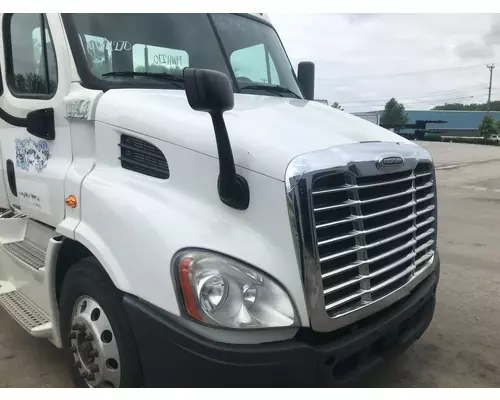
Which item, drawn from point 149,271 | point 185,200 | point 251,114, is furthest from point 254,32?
point 149,271

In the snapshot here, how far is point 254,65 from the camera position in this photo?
3787 mm

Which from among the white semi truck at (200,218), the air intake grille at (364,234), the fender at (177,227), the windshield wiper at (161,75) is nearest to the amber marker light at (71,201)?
the white semi truck at (200,218)

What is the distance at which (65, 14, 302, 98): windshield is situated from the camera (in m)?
3.00

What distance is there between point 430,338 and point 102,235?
2879mm

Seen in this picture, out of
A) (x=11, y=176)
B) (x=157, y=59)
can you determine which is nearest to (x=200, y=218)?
(x=157, y=59)

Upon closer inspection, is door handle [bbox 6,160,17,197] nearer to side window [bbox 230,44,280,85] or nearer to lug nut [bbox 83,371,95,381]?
lug nut [bbox 83,371,95,381]

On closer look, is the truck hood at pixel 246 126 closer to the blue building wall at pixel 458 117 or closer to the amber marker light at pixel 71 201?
the amber marker light at pixel 71 201

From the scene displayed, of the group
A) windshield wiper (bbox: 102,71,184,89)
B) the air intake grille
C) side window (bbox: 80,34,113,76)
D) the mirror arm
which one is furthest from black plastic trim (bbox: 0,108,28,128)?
the air intake grille

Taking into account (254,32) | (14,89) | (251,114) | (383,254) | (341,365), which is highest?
(254,32)

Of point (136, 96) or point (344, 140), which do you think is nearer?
point (344, 140)

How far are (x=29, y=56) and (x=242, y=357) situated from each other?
270 centimetres

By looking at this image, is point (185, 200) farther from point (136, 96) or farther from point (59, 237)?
point (59, 237)

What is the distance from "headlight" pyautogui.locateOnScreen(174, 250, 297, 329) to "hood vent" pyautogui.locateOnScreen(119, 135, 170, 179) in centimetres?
58

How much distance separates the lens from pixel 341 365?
7.86 feet
